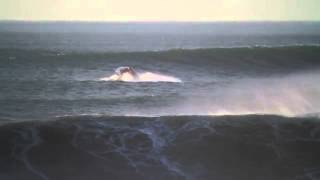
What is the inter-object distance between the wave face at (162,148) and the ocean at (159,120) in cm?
1

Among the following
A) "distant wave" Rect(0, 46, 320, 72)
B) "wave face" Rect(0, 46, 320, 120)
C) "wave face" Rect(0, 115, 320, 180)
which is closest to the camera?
"wave face" Rect(0, 115, 320, 180)

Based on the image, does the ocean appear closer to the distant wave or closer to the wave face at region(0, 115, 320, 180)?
the wave face at region(0, 115, 320, 180)

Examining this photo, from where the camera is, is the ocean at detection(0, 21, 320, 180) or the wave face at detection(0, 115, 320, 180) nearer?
the wave face at detection(0, 115, 320, 180)

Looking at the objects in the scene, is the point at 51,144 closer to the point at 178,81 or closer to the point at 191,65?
the point at 178,81

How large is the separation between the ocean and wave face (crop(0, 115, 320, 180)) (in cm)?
1

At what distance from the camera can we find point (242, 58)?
1277 cm

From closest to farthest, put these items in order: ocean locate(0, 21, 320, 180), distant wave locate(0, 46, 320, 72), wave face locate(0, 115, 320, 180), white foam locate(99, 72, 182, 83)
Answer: wave face locate(0, 115, 320, 180) < ocean locate(0, 21, 320, 180) < white foam locate(99, 72, 182, 83) < distant wave locate(0, 46, 320, 72)

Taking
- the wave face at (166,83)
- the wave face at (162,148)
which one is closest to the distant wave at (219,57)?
the wave face at (166,83)

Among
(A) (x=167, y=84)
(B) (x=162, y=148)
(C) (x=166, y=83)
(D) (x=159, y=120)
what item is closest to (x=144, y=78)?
(C) (x=166, y=83)

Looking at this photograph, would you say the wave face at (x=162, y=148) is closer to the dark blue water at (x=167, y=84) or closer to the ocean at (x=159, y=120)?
the ocean at (x=159, y=120)

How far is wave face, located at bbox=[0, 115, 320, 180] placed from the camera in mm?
3990

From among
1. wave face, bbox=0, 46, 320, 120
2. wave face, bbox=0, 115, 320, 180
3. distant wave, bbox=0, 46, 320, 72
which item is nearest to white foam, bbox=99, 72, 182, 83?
wave face, bbox=0, 46, 320, 120

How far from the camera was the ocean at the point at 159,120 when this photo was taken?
4.12 meters

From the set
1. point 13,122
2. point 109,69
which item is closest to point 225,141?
point 13,122
